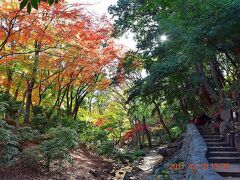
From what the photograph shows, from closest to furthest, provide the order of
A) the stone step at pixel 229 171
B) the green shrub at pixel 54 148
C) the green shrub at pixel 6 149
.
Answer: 1. the stone step at pixel 229 171
2. the green shrub at pixel 6 149
3. the green shrub at pixel 54 148

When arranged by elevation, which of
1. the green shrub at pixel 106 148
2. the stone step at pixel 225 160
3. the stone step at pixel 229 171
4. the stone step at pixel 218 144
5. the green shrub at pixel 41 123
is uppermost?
the green shrub at pixel 41 123

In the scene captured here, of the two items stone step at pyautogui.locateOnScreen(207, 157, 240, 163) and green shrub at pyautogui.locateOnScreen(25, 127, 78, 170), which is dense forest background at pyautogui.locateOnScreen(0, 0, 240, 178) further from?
stone step at pyautogui.locateOnScreen(207, 157, 240, 163)

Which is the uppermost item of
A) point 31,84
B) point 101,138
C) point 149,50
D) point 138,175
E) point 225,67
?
point 149,50

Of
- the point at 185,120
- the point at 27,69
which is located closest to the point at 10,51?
the point at 27,69

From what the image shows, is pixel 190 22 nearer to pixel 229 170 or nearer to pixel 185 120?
pixel 229 170

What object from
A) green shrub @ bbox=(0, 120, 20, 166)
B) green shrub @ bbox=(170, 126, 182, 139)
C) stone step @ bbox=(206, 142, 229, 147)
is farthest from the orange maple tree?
green shrub @ bbox=(170, 126, 182, 139)

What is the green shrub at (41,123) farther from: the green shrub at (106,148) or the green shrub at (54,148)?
the green shrub at (106,148)

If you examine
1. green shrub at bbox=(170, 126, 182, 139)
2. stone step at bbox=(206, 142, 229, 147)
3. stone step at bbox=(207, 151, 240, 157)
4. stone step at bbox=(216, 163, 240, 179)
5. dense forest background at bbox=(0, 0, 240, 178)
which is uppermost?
dense forest background at bbox=(0, 0, 240, 178)

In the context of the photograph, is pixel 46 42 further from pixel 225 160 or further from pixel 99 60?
pixel 225 160

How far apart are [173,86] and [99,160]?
682 cm

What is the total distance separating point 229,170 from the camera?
5.79 m

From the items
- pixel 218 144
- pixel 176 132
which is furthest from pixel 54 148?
pixel 176 132

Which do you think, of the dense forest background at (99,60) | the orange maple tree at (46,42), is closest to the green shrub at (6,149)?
the dense forest background at (99,60)

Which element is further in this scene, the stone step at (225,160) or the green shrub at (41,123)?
the green shrub at (41,123)
